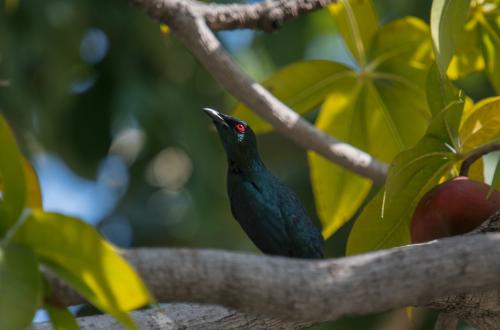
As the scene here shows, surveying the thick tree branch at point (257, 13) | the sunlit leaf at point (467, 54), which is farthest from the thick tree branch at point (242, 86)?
the sunlit leaf at point (467, 54)

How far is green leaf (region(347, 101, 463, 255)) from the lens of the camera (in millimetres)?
2779

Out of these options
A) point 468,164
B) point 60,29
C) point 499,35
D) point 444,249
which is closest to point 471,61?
point 499,35

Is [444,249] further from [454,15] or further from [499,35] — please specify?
[499,35]

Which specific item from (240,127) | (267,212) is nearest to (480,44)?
(240,127)

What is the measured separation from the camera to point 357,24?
3.80 metres

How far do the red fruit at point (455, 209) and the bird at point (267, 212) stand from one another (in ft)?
2.12

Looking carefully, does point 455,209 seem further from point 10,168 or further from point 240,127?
point 10,168

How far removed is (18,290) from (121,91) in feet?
13.2

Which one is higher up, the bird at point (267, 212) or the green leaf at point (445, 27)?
the green leaf at point (445, 27)

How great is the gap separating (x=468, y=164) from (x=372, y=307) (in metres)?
1.14

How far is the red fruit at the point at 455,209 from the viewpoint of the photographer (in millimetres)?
2662

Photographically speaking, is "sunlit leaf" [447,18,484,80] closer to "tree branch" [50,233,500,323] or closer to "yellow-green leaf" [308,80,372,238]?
"yellow-green leaf" [308,80,372,238]

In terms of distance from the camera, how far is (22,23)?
5.76m

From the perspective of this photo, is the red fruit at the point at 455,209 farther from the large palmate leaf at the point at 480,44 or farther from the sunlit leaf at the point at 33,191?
the sunlit leaf at the point at 33,191
